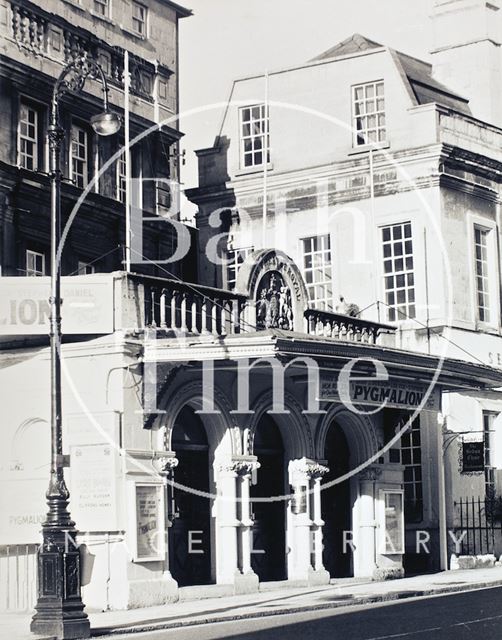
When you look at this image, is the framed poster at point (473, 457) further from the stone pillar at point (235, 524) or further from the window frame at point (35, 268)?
the window frame at point (35, 268)

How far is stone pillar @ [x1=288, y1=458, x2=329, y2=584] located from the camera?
1104 inches

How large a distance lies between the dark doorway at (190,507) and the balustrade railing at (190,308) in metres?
1.63

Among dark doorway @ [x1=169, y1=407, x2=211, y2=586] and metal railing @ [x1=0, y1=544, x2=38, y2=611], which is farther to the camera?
dark doorway @ [x1=169, y1=407, x2=211, y2=586]

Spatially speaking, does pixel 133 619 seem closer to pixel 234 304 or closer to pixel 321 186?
pixel 234 304

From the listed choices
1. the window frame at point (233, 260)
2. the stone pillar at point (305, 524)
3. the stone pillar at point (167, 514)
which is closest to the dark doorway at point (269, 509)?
the stone pillar at point (305, 524)

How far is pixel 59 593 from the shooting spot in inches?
776

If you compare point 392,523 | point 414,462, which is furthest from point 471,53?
point 392,523

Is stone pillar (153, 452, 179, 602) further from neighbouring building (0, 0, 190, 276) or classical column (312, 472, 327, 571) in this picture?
neighbouring building (0, 0, 190, 276)

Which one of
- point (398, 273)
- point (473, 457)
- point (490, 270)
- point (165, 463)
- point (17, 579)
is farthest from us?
point (490, 270)

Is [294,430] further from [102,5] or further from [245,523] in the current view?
[102,5]

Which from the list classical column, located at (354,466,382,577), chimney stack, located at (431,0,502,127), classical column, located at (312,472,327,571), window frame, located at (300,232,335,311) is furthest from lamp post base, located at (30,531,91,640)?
chimney stack, located at (431,0,502,127)

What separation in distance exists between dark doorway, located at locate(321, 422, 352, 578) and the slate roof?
29.9ft

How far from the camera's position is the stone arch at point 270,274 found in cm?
2673

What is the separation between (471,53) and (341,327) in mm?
11406
